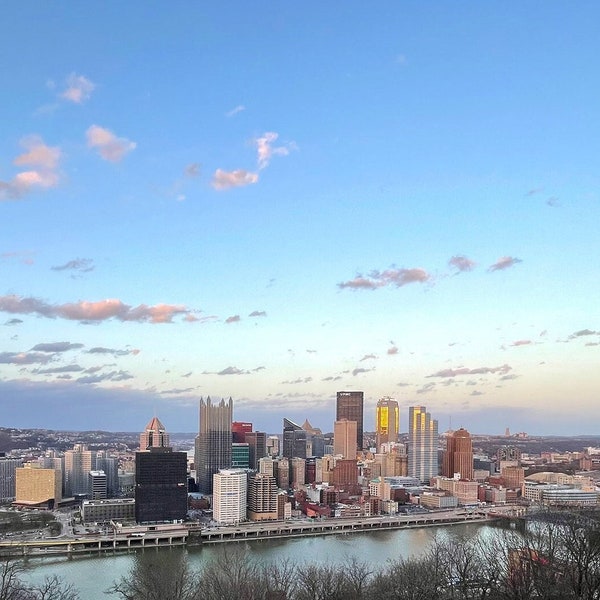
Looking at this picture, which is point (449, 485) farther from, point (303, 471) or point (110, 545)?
point (110, 545)

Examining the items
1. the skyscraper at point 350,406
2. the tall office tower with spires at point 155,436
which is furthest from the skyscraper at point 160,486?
the skyscraper at point 350,406

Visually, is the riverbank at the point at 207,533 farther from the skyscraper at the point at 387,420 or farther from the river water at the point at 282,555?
the skyscraper at the point at 387,420

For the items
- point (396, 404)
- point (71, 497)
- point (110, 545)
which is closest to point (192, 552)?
point (110, 545)

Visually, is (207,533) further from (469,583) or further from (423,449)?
(423,449)

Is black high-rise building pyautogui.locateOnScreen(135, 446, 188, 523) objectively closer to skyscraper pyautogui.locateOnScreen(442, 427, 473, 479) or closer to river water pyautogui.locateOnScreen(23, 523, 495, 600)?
river water pyautogui.locateOnScreen(23, 523, 495, 600)

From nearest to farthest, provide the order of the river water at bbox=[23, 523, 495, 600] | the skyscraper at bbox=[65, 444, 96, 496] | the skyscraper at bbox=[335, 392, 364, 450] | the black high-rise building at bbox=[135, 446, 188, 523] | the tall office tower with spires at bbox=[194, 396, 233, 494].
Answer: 1. the river water at bbox=[23, 523, 495, 600]
2. the black high-rise building at bbox=[135, 446, 188, 523]
3. the skyscraper at bbox=[65, 444, 96, 496]
4. the tall office tower with spires at bbox=[194, 396, 233, 494]
5. the skyscraper at bbox=[335, 392, 364, 450]

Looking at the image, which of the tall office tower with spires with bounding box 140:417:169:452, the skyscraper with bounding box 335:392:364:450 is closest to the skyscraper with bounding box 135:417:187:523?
the tall office tower with spires with bounding box 140:417:169:452
